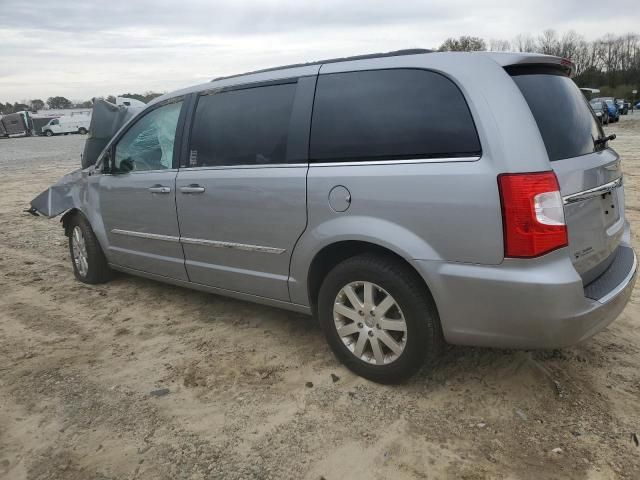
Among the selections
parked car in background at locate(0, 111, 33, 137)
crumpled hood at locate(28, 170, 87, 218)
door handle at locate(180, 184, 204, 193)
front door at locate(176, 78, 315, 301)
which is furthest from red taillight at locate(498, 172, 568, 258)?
parked car in background at locate(0, 111, 33, 137)

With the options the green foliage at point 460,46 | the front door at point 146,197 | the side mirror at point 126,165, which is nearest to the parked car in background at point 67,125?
the green foliage at point 460,46

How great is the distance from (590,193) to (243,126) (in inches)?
83.0

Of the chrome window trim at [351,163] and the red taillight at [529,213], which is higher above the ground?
the chrome window trim at [351,163]

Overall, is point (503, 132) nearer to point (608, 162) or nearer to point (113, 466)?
point (608, 162)

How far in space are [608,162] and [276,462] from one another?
7.60 feet

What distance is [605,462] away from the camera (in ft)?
7.66

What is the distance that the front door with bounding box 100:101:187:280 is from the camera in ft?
13.1

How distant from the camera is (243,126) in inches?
138

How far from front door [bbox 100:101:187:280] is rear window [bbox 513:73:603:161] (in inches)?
97.6

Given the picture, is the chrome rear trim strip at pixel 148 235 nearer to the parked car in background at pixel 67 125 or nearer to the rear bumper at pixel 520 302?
the rear bumper at pixel 520 302

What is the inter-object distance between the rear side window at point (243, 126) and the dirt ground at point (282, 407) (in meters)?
1.27

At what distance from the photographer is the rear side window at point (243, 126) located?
3281 millimetres

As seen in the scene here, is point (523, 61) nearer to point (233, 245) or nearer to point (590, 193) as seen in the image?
point (590, 193)

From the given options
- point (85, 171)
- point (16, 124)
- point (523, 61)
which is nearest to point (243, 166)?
point (523, 61)
